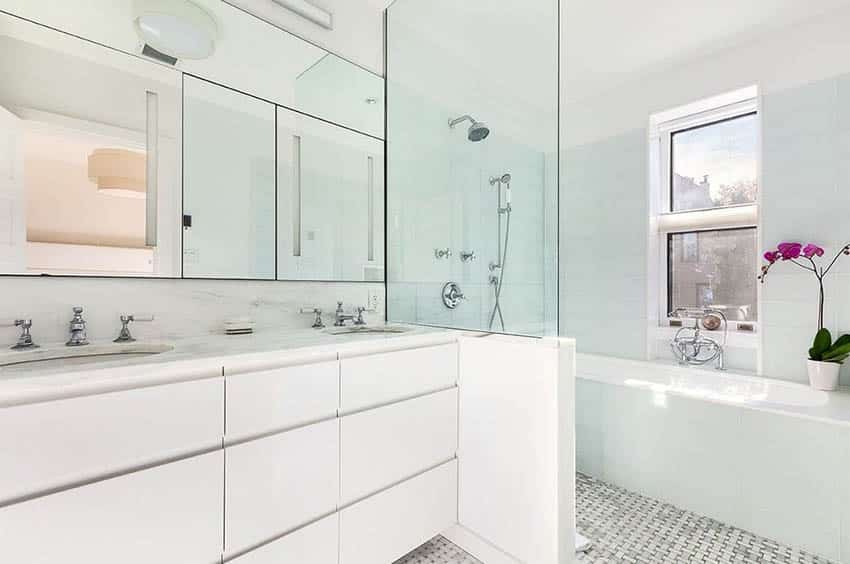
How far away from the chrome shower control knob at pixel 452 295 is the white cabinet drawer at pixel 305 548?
0.95 meters

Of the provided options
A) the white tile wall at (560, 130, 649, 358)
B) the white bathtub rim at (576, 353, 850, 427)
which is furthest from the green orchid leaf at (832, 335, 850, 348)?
the white tile wall at (560, 130, 649, 358)

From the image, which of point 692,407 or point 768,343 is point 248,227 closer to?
point 692,407

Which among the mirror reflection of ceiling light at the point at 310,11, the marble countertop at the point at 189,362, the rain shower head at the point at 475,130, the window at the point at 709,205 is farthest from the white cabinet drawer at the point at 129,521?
the window at the point at 709,205

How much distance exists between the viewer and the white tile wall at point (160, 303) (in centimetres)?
115

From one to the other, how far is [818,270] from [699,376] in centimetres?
85

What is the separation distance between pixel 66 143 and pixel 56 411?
3.00 feet

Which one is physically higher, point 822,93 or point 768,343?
point 822,93

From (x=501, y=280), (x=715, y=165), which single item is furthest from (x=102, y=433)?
(x=715, y=165)

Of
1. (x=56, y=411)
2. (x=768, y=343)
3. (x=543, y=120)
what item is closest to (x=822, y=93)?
(x=768, y=343)

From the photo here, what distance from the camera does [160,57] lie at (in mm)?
1382

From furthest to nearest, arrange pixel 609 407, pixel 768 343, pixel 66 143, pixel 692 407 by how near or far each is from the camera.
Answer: pixel 768 343 → pixel 609 407 → pixel 692 407 → pixel 66 143

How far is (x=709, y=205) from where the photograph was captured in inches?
106

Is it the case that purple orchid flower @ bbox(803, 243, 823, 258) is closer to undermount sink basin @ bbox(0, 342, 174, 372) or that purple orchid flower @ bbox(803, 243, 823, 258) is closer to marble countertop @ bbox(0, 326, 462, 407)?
marble countertop @ bbox(0, 326, 462, 407)

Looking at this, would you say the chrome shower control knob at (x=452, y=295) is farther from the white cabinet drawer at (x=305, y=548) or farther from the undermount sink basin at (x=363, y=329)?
the white cabinet drawer at (x=305, y=548)
